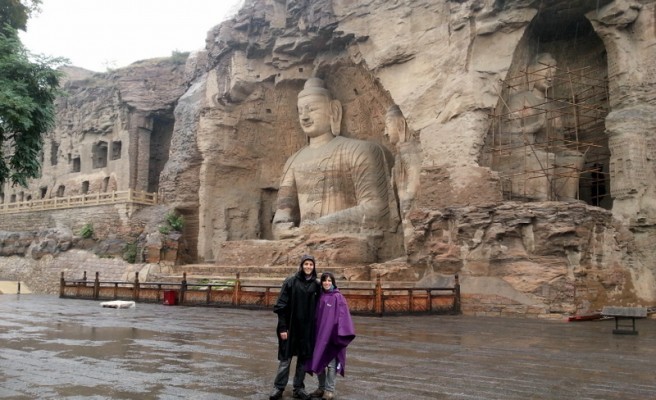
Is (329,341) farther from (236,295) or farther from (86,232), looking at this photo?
(86,232)

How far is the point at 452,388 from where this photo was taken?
505 centimetres

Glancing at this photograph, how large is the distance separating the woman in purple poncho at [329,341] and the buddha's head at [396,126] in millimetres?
13398

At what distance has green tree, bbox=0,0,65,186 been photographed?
22.7ft

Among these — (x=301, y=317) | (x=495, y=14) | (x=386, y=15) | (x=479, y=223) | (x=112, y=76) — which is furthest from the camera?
(x=112, y=76)

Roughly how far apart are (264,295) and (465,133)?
6148 mm

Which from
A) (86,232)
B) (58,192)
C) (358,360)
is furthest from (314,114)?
(58,192)

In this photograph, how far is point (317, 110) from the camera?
20.9 metres

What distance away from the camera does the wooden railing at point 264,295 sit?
465 inches

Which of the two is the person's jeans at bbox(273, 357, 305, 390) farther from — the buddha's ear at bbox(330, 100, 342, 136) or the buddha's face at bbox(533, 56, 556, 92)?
the buddha's ear at bbox(330, 100, 342, 136)

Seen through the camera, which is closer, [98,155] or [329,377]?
[329,377]

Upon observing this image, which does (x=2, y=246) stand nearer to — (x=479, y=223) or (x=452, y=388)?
(x=479, y=223)

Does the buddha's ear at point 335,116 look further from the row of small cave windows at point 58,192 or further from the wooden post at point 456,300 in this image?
the row of small cave windows at point 58,192

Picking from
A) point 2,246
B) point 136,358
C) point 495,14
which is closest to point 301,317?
point 136,358

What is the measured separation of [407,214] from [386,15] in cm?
575
